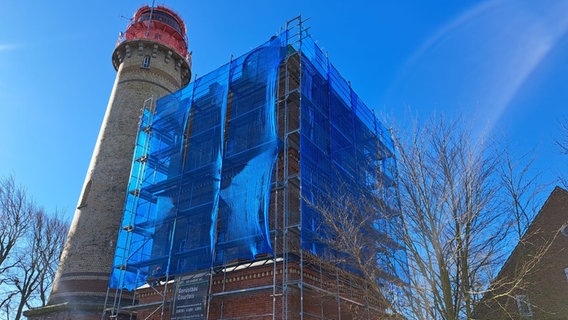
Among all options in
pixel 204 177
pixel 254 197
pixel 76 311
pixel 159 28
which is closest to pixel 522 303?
pixel 254 197

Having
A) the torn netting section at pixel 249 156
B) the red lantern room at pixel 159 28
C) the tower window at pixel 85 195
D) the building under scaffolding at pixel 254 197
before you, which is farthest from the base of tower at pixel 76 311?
the red lantern room at pixel 159 28

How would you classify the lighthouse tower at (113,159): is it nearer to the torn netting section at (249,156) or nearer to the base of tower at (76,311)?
the base of tower at (76,311)

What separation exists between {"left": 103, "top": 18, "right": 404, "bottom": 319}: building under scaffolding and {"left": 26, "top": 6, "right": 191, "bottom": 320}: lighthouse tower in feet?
4.97

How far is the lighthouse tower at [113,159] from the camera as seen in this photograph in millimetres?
17344

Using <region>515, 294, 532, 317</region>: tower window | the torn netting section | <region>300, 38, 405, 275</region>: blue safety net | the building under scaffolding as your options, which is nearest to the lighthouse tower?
the building under scaffolding

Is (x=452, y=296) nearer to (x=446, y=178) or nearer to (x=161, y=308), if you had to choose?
(x=446, y=178)

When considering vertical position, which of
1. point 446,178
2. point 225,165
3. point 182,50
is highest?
point 182,50

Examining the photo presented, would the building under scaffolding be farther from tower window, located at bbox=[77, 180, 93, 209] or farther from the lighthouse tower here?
tower window, located at bbox=[77, 180, 93, 209]

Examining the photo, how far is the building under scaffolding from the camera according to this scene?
12.1 m

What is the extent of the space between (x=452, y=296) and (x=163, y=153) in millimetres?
13012

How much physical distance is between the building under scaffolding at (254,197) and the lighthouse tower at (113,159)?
1516 mm

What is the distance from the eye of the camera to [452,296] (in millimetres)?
9195

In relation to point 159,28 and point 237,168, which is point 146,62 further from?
point 237,168

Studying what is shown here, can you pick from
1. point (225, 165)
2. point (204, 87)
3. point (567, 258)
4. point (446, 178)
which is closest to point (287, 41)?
point (204, 87)
